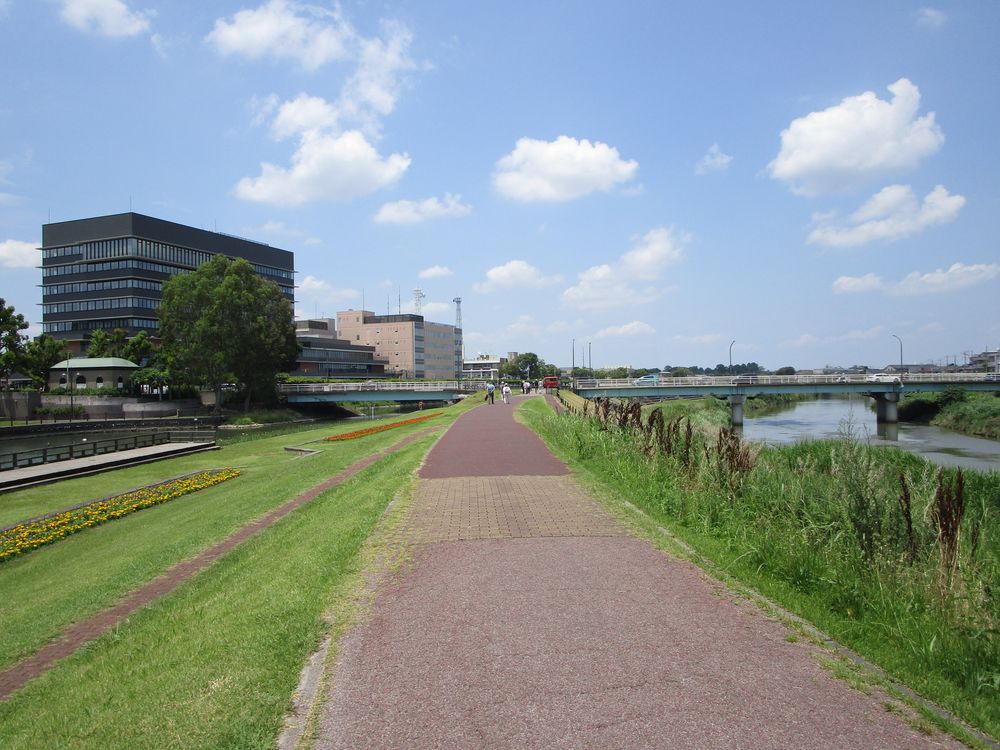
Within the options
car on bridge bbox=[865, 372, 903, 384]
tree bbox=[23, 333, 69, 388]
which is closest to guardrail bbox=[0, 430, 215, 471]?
tree bbox=[23, 333, 69, 388]

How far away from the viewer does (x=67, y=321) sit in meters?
96.0

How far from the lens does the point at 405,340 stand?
489 ft

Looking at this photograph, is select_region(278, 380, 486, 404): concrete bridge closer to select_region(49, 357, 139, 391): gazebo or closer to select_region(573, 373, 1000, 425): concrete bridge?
select_region(573, 373, 1000, 425): concrete bridge

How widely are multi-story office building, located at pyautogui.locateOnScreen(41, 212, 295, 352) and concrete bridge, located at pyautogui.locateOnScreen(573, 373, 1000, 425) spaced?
58638 millimetres

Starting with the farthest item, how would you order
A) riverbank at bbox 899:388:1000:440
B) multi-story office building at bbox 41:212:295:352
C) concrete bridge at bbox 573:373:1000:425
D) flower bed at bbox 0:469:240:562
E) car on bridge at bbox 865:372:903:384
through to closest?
multi-story office building at bbox 41:212:295:352 → car on bridge at bbox 865:372:903:384 → concrete bridge at bbox 573:373:1000:425 → riverbank at bbox 899:388:1000:440 → flower bed at bbox 0:469:240:562

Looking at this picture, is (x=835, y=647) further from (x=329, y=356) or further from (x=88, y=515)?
(x=329, y=356)

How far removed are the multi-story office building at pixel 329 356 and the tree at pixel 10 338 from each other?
49958 mm

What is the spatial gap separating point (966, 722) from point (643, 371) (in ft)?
560

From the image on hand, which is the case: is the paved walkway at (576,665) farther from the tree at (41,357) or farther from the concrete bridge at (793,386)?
the tree at (41,357)

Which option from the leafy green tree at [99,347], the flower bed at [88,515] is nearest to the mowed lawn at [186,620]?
the flower bed at [88,515]

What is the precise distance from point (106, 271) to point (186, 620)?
104 metres

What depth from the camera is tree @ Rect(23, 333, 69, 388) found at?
61875 mm

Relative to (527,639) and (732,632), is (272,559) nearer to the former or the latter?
(527,639)

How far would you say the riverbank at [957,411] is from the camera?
47.4 metres
